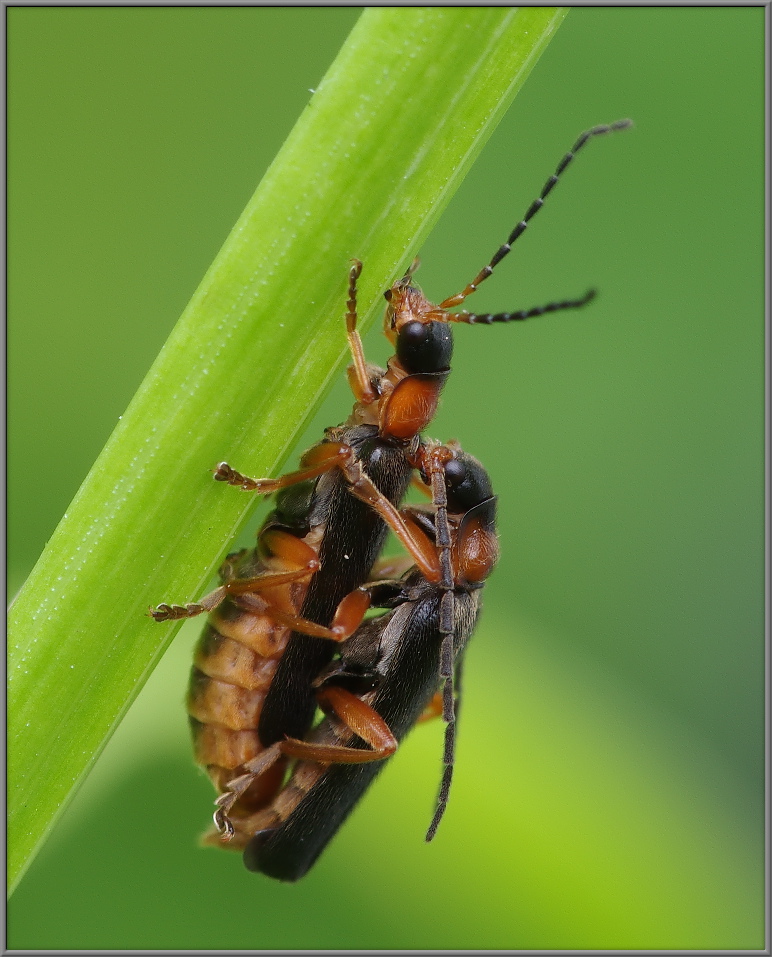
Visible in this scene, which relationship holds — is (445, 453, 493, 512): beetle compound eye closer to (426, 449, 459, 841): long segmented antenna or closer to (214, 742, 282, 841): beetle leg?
(426, 449, 459, 841): long segmented antenna

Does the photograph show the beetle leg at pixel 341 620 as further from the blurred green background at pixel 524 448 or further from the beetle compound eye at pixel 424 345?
the beetle compound eye at pixel 424 345

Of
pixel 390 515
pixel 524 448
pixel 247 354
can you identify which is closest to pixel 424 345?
pixel 390 515

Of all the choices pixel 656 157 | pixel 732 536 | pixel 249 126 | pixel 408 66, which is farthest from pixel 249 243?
pixel 732 536

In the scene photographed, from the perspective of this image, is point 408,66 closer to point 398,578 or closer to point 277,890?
point 398,578

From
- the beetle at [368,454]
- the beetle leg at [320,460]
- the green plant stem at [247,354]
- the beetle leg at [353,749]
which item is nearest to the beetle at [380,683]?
the beetle leg at [353,749]

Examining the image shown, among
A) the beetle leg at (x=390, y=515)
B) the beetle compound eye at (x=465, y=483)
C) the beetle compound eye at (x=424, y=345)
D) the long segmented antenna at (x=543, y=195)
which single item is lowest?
the beetle leg at (x=390, y=515)

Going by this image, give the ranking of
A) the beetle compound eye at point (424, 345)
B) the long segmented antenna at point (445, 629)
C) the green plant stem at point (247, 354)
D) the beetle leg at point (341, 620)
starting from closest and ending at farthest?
1. the green plant stem at point (247, 354)
2. the long segmented antenna at point (445, 629)
3. the beetle compound eye at point (424, 345)
4. the beetle leg at point (341, 620)

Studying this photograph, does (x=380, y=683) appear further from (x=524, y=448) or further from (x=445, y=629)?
(x=524, y=448)

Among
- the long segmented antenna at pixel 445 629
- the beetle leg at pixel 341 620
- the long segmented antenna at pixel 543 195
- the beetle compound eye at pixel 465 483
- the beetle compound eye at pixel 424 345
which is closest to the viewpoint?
the long segmented antenna at pixel 543 195

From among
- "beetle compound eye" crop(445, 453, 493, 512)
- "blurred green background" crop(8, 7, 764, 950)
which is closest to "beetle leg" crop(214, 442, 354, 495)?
"beetle compound eye" crop(445, 453, 493, 512)
